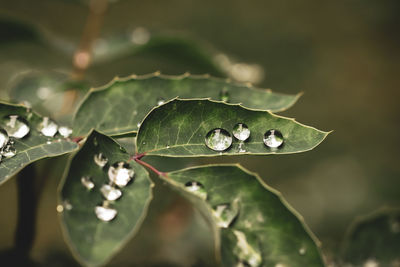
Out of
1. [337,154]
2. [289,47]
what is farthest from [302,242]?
[289,47]

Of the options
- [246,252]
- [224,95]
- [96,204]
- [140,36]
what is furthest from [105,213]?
[140,36]

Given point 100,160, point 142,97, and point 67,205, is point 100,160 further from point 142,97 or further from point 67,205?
point 142,97

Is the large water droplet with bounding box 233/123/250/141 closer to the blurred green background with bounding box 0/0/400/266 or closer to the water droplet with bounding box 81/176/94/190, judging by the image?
the water droplet with bounding box 81/176/94/190

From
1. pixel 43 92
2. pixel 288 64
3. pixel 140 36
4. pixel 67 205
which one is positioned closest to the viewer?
pixel 67 205

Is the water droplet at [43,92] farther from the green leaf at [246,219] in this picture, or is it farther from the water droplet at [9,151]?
the green leaf at [246,219]

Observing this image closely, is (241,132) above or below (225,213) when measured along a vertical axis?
above

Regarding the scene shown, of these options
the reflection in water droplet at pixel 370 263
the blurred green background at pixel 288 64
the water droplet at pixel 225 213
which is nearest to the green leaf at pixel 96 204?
the water droplet at pixel 225 213

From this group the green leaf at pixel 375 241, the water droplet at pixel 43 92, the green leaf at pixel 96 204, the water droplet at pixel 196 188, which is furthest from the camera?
the water droplet at pixel 43 92
